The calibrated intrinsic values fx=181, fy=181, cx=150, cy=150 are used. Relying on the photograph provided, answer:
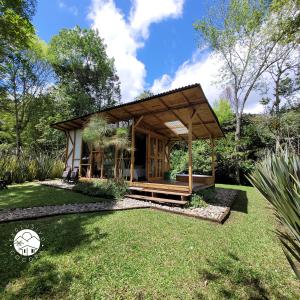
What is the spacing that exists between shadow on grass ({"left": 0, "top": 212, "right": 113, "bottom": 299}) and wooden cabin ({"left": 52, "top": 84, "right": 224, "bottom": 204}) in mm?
3423

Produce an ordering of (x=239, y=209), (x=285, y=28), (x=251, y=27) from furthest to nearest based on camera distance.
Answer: (x=251, y=27) < (x=285, y=28) < (x=239, y=209)

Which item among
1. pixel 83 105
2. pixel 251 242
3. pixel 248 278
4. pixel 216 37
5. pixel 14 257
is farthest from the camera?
pixel 83 105

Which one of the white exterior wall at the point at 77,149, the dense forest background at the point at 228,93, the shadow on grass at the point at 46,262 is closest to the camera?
the shadow on grass at the point at 46,262

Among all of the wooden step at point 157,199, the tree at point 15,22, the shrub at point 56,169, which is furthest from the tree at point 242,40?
the tree at point 15,22

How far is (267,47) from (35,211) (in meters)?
19.5

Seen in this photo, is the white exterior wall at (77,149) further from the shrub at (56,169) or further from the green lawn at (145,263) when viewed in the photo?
the green lawn at (145,263)

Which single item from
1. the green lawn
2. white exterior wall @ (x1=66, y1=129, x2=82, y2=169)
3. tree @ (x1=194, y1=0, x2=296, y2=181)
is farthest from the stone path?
tree @ (x1=194, y1=0, x2=296, y2=181)

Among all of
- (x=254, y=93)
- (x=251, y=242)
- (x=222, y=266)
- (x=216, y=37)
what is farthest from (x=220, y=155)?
(x=222, y=266)

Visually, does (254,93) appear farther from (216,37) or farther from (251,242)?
(251,242)

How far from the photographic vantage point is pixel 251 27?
49.2 feet

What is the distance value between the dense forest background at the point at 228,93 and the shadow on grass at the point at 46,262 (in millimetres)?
7424

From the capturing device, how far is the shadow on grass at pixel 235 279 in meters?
2.26

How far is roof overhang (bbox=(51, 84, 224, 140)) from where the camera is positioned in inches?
247

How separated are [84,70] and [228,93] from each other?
18.9 m
